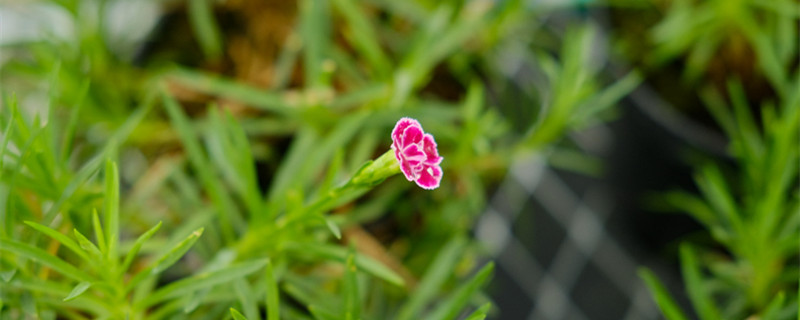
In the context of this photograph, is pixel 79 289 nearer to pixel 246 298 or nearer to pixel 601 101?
pixel 246 298

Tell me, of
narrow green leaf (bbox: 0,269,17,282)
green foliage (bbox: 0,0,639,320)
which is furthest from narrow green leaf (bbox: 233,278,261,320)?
narrow green leaf (bbox: 0,269,17,282)

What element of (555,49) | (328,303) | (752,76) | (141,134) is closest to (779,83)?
(752,76)

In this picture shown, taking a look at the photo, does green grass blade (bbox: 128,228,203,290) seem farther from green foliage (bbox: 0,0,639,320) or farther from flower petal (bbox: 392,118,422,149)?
flower petal (bbox: 392,118,422,149)

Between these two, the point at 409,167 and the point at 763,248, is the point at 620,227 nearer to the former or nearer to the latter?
the point at 763,248

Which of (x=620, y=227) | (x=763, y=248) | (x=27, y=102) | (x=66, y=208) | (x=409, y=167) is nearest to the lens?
(x=409, y=167)

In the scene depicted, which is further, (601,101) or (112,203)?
(601,101)

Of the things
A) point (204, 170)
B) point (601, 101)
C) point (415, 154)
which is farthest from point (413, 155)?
point (601, 101)
